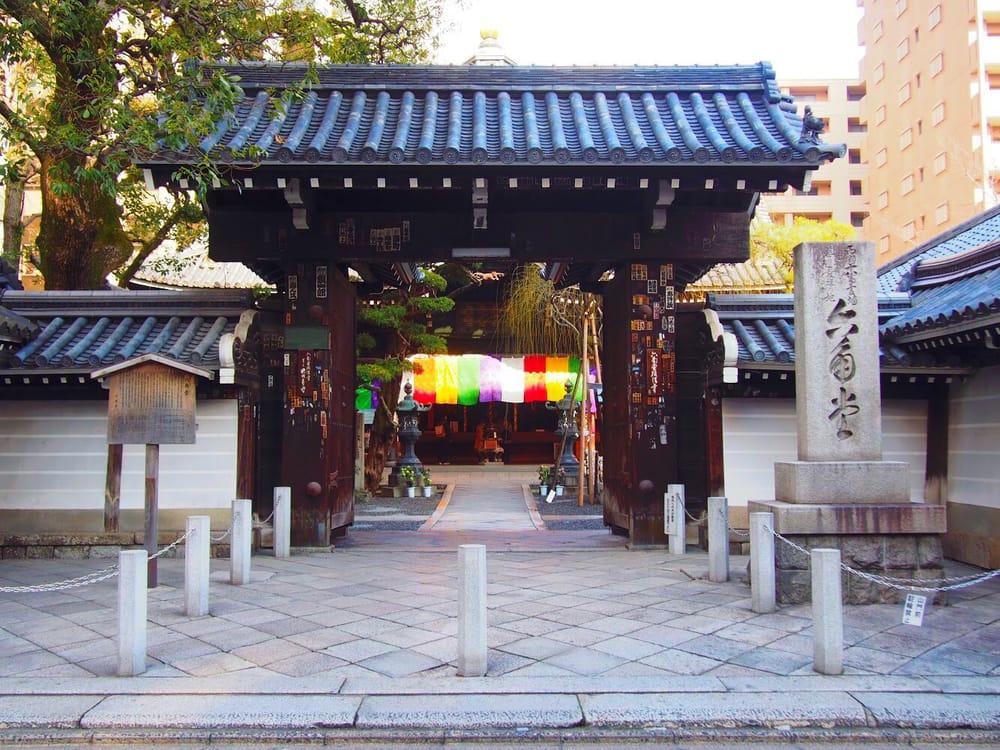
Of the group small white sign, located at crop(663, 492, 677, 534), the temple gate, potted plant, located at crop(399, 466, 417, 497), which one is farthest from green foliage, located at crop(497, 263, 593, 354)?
small white sign, located at crop(663, 492, 677, 534)

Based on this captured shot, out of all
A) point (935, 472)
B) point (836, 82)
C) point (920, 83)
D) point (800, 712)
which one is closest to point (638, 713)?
point (800, 712)

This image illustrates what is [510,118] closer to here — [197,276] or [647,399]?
[647,399]

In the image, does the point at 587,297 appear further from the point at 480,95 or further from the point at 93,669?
the point at 93,669

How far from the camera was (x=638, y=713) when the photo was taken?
4.42 metres

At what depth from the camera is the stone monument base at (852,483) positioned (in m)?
7.16

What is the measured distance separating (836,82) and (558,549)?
48.4 metres

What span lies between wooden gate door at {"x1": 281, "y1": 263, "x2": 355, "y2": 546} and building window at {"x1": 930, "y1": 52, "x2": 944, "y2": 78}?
38.8m

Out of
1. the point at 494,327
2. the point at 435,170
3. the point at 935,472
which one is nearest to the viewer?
the point at 435,170

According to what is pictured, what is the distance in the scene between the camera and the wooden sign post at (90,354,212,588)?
7.92 metres

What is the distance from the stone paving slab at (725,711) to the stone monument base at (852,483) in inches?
112

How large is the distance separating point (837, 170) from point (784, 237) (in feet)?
93.6

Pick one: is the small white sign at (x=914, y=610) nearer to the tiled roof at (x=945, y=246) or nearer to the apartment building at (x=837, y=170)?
the tiled roof at (x=945, y=246)

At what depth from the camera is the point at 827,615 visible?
500 centimetres

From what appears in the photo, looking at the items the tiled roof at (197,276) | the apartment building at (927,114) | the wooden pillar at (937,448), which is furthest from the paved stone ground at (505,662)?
the apartment building at (927,114)
